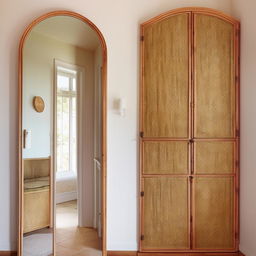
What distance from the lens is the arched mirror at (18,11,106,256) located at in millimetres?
2398

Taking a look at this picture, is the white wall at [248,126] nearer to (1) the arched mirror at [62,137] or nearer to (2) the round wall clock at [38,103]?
(1) the arched mirror at [62,137]

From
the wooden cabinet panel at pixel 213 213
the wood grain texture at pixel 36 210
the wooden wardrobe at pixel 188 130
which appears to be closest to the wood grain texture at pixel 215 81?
the wooden wardrobe at pixel 188 130

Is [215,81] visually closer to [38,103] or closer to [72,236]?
[38,103]

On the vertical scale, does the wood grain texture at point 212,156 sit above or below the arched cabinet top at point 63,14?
below

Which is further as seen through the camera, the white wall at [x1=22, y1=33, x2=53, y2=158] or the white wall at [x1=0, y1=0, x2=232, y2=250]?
the white wall at [x1=0, y1=0, x2=232, y2=250]

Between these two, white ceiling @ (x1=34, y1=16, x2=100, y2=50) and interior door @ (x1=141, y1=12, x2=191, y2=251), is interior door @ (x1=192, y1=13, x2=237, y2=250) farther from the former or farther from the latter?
white ceiling @ (x1=34, y1=16, x2=100, y2=50)

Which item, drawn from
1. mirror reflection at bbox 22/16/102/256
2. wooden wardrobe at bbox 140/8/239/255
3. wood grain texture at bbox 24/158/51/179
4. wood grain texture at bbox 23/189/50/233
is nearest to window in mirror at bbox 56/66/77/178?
mirror reflection at bbox 22/16/102/256

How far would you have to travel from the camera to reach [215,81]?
8.13 ft

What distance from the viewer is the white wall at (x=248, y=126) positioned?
7.58ft

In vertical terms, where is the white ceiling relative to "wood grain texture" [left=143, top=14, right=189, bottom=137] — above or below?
above

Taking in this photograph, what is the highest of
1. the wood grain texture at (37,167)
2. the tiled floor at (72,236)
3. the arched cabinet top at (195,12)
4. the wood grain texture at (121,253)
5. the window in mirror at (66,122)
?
the arched cabinet top at (195,12)

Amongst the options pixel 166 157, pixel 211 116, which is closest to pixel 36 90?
pixel 166 157

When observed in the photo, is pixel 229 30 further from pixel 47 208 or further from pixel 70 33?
pixel 47 208

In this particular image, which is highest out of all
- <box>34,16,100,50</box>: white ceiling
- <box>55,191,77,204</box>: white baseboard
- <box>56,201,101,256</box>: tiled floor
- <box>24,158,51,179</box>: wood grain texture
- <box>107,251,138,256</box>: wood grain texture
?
<box>34,16,100,50</box>: white ceiling
